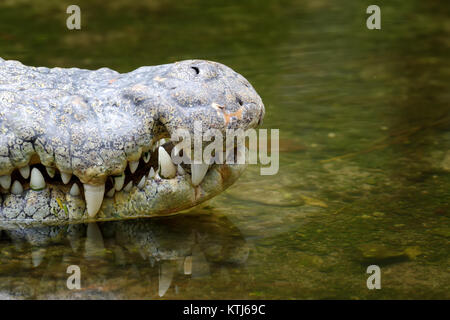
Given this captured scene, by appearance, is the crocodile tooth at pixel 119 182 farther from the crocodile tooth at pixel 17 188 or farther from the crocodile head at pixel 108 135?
the crocodile tooth at pixel 17 188

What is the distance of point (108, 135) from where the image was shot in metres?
2.54

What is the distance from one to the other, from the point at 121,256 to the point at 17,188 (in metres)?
0.53

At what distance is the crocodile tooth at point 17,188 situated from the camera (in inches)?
108

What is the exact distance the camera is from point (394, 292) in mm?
2236

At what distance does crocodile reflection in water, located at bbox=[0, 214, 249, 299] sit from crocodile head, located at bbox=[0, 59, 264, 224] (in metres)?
0.08

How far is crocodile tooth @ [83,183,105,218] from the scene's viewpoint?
8.80 feet

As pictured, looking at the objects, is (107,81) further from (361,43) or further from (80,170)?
(361,43)

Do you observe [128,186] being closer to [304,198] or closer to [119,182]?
[119,182]

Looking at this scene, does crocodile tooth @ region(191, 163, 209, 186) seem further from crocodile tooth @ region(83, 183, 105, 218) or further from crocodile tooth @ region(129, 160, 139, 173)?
crocodile tooth @ region(83, 183, 105, 218)

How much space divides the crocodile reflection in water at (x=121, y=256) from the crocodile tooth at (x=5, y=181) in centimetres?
23

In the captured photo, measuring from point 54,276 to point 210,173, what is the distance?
0.77m

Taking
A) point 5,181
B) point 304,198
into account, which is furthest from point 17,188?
point 304,198

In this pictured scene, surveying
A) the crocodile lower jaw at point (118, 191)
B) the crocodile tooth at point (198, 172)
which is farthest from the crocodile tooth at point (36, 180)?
the crocodile tooth at point (198, 172)
